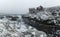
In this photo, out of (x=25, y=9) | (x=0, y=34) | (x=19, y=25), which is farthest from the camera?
(x=25, y=9)

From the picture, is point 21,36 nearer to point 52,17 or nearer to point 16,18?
point 16,18

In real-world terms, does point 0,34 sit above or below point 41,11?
below

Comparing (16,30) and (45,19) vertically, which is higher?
(45,19)

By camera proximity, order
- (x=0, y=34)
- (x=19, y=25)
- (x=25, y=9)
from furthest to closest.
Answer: (x=25, y=9)
(x=19, y=25)
(x=0, y=34)

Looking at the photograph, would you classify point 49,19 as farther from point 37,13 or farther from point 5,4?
point 5,4

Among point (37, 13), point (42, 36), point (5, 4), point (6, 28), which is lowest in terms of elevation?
point (42, 36)

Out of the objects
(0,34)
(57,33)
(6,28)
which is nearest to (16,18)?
(6,28)

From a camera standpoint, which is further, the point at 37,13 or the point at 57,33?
the point at 37,13

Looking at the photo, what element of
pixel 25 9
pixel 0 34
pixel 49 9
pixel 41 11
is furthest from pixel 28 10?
pixel 0 34

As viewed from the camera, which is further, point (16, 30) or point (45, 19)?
point (45, 19)
